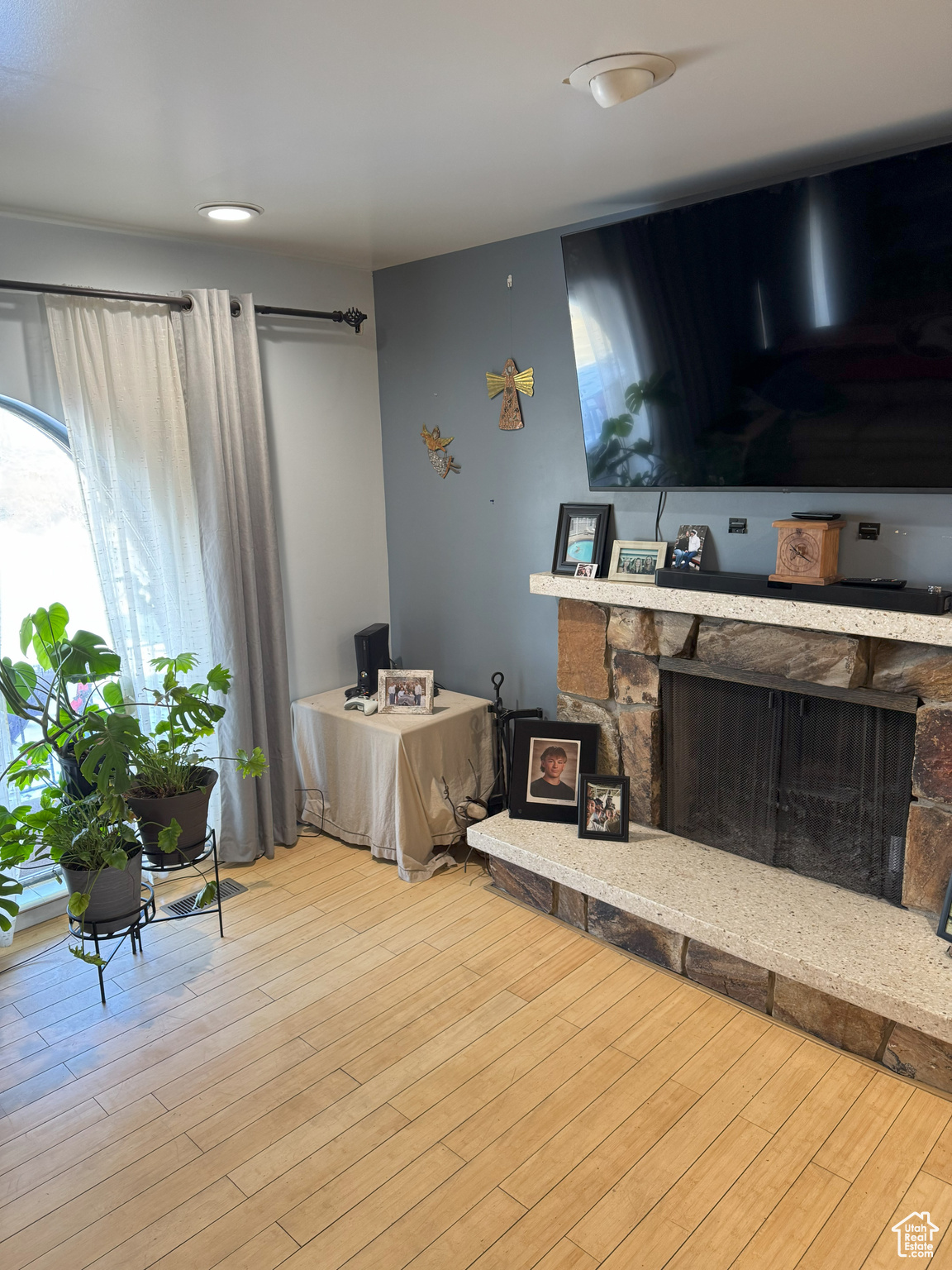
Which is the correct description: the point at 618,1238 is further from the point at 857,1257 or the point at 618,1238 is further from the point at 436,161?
the point at 436,161

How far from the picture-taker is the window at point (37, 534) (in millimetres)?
3109

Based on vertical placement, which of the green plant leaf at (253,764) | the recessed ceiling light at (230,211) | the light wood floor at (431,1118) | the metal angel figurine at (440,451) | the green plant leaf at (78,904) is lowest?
the light wood floor at (431,1118)

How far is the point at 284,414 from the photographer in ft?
12.2

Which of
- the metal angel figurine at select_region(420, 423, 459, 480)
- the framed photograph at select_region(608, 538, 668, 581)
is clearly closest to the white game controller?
the metal angel figurine at select_region(420, 423, 459, 480)

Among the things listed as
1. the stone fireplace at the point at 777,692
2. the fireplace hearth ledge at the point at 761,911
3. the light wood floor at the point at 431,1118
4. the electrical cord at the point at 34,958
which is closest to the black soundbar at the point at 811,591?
the stone fireplace at the point at 777,692

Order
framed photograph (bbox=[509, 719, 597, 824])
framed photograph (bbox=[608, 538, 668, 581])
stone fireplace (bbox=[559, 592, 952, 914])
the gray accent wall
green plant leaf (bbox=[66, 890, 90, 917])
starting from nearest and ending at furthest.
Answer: stone fireplace (bbox=[559, 592, 952, 914])
green plant leaf (bbox=[66, 890, 90, 917])
framed photograph (bbox=[608, 538, 668, 581])
the gray accent wall
framed photograph (bbox=[509, 719, 597, 824])

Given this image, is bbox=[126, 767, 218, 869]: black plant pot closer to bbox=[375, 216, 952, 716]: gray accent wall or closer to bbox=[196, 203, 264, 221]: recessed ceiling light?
bbox=[375, 216, 952, 716]: gray accent wall

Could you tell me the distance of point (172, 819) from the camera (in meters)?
2.90

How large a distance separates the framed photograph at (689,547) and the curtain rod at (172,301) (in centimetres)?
181

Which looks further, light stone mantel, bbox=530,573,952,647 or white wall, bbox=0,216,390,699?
white wall, bbox=0,216,390,699

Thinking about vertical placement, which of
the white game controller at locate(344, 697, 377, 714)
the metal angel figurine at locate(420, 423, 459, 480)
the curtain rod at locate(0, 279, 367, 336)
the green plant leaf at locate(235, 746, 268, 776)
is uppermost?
the curtain rod at locate(0, 279, 367, 336)

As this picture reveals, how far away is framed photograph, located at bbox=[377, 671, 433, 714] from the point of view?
3.61 metres

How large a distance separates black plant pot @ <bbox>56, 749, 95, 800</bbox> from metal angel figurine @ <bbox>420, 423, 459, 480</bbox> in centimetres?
192

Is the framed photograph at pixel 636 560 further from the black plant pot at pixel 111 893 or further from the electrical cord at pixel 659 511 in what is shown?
the black plant pot at pixel 111 893
